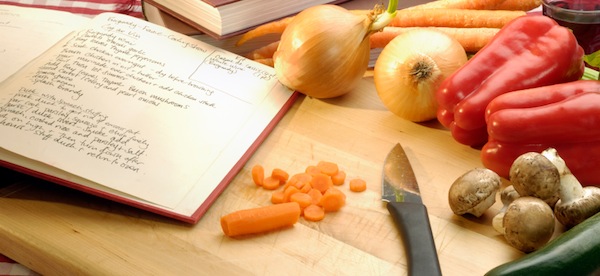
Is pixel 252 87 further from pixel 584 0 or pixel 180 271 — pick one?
pixel 584 0

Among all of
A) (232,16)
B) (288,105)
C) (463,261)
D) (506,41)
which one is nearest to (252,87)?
(288,105)

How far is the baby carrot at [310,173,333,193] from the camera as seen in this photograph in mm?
1542

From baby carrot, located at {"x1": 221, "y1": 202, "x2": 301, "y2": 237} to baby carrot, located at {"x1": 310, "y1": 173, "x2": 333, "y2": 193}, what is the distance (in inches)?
3.6

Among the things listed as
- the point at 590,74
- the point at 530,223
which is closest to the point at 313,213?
the point at 530,223

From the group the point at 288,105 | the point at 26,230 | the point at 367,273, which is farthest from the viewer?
the point at 288,105

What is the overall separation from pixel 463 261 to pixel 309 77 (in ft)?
1.93

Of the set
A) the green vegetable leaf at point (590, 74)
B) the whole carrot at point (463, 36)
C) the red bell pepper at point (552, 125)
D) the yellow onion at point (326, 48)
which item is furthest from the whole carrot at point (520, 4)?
the red bell pepper at point (552, 125)

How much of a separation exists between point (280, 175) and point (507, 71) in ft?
1.62

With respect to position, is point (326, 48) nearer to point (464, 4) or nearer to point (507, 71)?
point (507, 71)

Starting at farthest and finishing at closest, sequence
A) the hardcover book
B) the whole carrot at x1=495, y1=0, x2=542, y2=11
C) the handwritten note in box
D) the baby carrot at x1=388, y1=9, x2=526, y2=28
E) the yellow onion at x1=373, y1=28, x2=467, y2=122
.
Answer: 1. the whole carrot at x1=495, y1=0, x2=542, y2=11
2. the baby carrot at x1=388, y1=9, x2=526, y2=28
3. the handwritten note in box
4. the yellow onion at x1=373, y1=28, x2=467, y2=122
5. the hardcover book

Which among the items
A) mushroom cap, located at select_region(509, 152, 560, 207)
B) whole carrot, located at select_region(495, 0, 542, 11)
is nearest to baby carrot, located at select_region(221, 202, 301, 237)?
mushroom cap, located at select_region(509, 152, 560, 207)

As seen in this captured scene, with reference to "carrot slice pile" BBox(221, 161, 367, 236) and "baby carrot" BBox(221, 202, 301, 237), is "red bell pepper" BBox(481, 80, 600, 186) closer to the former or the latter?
"carrot slice pile" BBox(221, 161, 367, 236)

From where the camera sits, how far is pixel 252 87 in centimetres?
185

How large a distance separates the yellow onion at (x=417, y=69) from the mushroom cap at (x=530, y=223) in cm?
42
